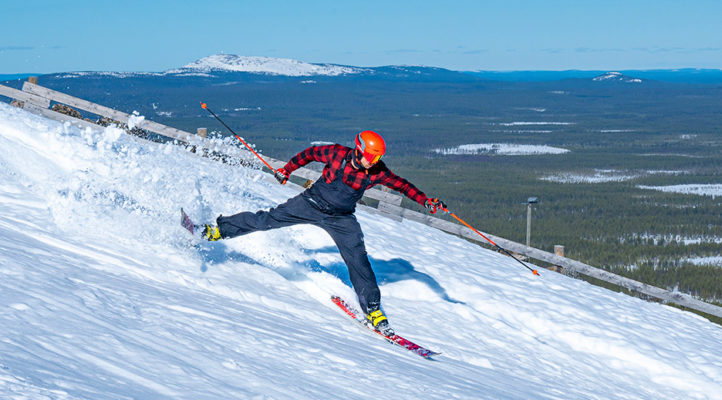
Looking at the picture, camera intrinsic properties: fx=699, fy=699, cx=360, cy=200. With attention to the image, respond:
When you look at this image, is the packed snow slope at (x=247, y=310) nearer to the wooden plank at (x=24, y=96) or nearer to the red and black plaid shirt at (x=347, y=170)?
the red and black plaid shirt at (x=347, y=170)

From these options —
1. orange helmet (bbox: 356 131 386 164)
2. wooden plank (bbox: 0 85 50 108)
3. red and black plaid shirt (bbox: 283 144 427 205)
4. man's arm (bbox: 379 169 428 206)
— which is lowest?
man's arm (bbox: 379 169 428 206)

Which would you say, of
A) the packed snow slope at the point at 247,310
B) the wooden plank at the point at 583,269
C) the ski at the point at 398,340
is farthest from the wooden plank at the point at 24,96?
the ski at the point at 398,340

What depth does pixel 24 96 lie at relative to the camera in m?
13.3

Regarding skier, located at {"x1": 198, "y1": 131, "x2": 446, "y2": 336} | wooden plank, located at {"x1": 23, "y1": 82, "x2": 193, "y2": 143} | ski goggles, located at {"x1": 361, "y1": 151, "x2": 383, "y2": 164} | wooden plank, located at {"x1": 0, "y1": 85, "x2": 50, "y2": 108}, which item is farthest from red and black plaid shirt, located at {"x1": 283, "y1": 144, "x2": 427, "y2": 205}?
Result: wooden plank, located at {"x1": 0, "y1": 85, "x2": 50, "y2": 108}

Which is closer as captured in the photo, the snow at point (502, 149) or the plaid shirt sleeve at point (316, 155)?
the plaid shirt sleeve at point (316, 155)

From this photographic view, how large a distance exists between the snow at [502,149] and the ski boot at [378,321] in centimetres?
12758

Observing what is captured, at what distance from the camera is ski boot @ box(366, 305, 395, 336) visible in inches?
242

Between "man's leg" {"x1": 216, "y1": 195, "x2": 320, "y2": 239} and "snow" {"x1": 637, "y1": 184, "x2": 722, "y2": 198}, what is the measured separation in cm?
8802

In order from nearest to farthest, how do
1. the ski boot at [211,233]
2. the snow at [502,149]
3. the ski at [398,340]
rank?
the ski at [398,340]
the ski boot at [211,233]
the snow at [502,149]

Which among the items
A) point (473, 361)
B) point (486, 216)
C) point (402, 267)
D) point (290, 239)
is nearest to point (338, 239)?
point (473, 361)

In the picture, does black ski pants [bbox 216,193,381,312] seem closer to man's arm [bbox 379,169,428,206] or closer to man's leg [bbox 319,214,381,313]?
man's leg [bbox 319,214,381,313]

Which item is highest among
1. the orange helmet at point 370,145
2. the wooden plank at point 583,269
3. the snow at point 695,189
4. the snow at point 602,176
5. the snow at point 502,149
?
the orange helmet at point 370,145

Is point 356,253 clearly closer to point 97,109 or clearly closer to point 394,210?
point 394,210

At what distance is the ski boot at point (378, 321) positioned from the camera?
20.2 ft
